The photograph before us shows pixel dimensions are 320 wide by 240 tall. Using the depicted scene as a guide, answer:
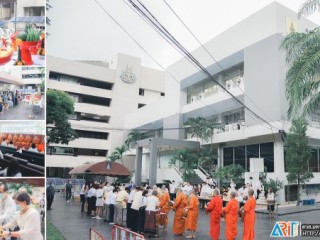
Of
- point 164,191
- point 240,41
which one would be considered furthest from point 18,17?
point 240,41

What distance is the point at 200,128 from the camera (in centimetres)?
2895

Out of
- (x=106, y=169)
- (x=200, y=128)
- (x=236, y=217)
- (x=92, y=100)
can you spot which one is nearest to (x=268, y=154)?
(x=200, y=128)

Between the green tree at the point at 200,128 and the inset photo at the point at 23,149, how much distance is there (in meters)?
24.0

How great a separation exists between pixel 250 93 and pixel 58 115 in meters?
13.7

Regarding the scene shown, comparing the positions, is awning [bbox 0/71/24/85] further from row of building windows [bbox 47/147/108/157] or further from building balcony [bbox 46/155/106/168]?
building balcony [bbox 46/155/106/168]

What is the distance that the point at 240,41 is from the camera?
85.3ft

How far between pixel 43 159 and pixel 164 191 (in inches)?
344

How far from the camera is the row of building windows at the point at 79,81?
4462cm

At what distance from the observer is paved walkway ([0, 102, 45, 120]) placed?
4.94 m

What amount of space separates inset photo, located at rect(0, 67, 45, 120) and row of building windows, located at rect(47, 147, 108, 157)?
38307mm

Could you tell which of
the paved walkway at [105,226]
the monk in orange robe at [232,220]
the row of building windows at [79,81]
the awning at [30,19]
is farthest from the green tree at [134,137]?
the awning at [30,19]

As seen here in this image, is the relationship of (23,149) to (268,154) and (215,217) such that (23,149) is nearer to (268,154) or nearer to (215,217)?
(215,217)

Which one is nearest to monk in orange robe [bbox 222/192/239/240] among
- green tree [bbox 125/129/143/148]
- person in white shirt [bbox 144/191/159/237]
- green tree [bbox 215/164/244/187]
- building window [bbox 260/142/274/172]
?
person in white shirt [bbox 144/191/159/237]

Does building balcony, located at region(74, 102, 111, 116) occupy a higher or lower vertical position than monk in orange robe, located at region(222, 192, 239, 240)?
higher
